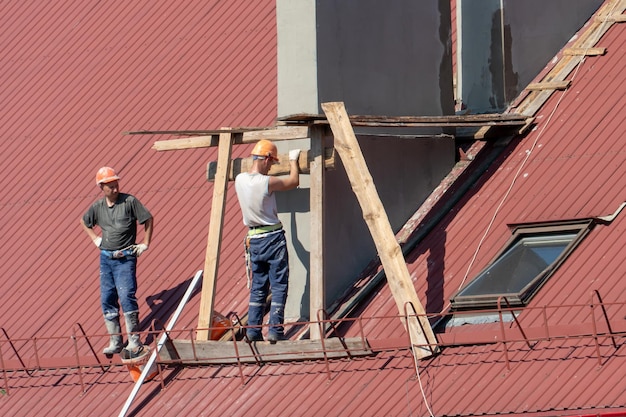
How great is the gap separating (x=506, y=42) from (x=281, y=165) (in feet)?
12.2

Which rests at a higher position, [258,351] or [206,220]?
[206,220]

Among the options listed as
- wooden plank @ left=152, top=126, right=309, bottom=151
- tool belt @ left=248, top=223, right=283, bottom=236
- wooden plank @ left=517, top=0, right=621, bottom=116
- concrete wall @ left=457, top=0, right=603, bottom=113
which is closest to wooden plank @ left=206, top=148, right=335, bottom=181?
wooden plank @ left=152, top=126, right=309, bottom=151

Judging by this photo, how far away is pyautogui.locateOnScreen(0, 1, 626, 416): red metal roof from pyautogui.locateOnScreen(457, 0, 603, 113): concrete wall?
1.00 meters

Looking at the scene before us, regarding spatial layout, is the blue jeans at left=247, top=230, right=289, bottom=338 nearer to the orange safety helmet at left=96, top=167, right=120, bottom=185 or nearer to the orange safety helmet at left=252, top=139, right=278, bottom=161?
the orange safety helmet at left=252, top=139, right=278, bottom=161

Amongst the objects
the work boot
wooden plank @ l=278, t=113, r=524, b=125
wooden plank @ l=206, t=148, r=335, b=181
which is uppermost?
wooden plank @ l=278, t=113, r=524, b=125

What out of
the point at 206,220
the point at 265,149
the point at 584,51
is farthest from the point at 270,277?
the point at 584,51

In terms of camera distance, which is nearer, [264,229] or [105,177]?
[264,229]

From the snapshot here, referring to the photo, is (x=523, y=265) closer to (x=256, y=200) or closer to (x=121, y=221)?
(x=256, y=200)

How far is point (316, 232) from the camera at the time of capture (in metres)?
14.8

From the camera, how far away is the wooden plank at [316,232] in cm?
1462

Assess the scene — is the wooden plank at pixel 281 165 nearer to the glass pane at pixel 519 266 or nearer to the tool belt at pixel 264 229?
the tool belt at pixel 264 229

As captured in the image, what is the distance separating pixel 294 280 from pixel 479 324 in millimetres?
2089

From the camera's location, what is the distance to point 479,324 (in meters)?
14.2

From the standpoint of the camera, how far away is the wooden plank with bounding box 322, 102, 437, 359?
45.6 ft
